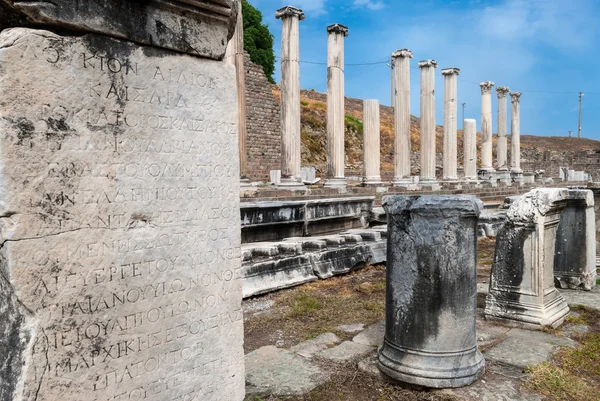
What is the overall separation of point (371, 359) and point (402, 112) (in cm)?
1719

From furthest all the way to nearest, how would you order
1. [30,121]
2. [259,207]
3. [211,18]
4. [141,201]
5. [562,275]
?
[259,207] → [562,275] → [211,18] → [141,201] → [30,121]

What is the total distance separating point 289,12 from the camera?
1443 centimetres

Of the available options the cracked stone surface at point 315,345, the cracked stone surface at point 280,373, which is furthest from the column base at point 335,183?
the cracked stone surface at point 280,373

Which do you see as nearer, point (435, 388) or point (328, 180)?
point (435, 388)

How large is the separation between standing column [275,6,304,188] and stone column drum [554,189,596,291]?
9599 mm

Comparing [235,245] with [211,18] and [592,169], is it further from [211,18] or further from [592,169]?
[592,169]

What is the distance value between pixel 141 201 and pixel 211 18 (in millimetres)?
948

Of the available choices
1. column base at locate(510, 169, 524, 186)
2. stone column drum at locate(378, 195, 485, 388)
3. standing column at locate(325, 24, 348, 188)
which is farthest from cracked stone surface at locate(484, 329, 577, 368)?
column base at locate(510, 169, 524, 186)

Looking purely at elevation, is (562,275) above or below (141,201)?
below

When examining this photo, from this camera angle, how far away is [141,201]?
6.54ft

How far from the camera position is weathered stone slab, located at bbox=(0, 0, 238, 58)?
5.69ft

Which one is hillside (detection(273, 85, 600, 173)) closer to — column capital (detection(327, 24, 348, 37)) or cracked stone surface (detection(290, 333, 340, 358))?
column capital (detection(327, 24, 348, 37))

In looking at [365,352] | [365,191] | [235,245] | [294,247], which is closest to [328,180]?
[365,191]

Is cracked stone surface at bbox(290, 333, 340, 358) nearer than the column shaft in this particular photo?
Yes
